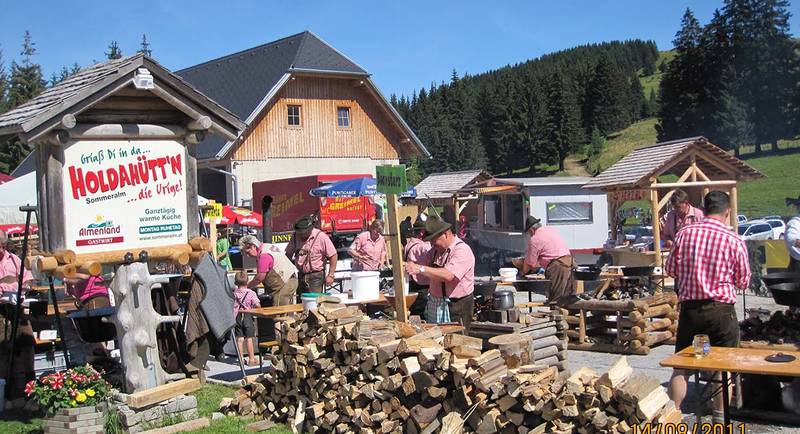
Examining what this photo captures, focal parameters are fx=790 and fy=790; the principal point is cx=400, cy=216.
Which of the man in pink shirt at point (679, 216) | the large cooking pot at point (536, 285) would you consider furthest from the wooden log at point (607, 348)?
the man in pink shirt at point (679, 216)

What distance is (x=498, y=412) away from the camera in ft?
18.4

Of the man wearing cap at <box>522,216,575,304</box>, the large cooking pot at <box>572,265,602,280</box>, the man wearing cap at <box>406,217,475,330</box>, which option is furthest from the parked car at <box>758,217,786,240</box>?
the man wearing cap at <box>406,217,475,330</box>

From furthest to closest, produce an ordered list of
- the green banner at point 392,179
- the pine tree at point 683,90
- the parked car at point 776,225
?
the pine tree at point 683,90 < the parked car at point 776,225 < the green banner at point 392,179

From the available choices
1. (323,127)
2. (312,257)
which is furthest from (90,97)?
(323,127)

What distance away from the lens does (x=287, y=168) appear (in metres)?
31.8

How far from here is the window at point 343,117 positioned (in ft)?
109

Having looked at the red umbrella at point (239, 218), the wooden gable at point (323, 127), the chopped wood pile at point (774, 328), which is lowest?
the chopped wood pile at point (774, 328)

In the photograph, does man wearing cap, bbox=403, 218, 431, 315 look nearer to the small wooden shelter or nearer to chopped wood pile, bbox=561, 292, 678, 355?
chopped wood pile, bbox=561, 292, 678, 355

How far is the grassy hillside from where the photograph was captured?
135 ft

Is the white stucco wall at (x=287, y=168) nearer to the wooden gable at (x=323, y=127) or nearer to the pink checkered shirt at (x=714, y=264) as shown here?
the wooden gable at (x=323, y=127)

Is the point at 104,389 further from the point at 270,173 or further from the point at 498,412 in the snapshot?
the point at 270,173

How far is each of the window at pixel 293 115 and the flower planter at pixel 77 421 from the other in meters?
25.9

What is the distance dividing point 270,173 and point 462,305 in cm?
2413

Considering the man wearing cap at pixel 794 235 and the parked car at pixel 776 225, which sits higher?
the man wearing cap at pixel 794 235
